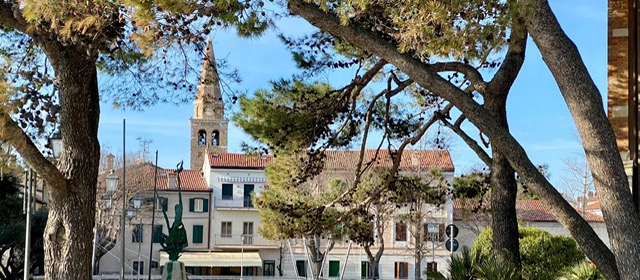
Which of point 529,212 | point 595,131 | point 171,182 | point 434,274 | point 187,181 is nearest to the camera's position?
point 595,131

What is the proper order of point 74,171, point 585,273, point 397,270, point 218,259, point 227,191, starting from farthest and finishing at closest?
point 227,191 → point 397,270 → point 218,259 → point 585,273 → point 74,171

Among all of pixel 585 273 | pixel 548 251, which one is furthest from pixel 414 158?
pixel 585 273

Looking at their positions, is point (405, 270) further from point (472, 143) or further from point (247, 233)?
point (472, 143)

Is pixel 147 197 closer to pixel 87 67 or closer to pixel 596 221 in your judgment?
pixel 596 221

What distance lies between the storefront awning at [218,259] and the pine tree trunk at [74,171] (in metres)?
39.7

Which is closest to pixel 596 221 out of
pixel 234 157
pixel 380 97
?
pixel 234 157

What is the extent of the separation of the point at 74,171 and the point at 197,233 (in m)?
43.4

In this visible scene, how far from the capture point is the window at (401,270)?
5441 cm


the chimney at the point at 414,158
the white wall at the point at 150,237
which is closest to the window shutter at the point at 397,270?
the chimney at the point at 414,158

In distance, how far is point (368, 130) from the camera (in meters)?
15.6

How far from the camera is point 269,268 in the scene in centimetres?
5478

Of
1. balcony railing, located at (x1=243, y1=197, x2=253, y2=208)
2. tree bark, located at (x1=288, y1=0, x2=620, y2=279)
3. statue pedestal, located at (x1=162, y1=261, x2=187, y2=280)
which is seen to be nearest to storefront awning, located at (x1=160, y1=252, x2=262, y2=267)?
balcony railing, located at (x1=243, y1=197, x2=253, y2=208)

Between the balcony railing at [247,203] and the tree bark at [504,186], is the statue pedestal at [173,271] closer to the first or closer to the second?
the tree bark at [504,186]

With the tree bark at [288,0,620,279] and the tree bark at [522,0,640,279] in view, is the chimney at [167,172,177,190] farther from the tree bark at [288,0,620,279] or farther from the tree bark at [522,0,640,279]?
the tree bark at [522,0,640,279]
